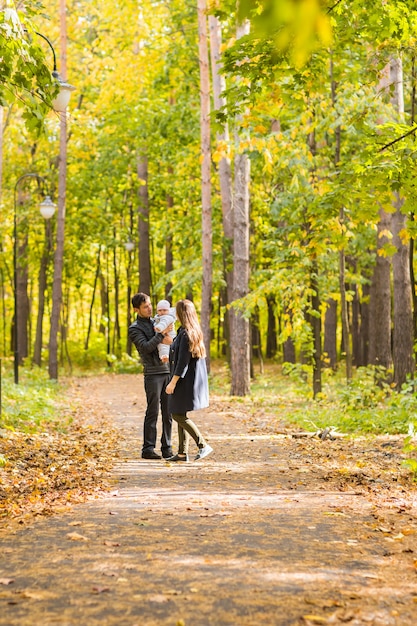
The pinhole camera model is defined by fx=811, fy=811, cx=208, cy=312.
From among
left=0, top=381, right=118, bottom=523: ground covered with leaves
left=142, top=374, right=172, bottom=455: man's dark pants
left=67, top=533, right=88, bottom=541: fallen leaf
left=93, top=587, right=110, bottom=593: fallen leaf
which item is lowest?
left=0, top=381, right=118, bottom=523: ground covered with leaves

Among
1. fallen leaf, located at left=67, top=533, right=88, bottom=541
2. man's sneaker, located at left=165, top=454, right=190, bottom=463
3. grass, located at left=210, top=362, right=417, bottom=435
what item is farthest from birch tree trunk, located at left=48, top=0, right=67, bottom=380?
fallen leaf, located at left=67, top=533, right=88, bottom=541

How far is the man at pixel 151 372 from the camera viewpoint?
10.1 metres

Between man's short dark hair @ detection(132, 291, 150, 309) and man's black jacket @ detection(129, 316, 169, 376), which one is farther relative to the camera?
man's short dark hair @ detection(132, 291, 150, 309)

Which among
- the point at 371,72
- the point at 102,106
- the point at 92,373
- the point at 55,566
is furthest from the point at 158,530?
the point at 92,373

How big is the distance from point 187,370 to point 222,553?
4.53 meters

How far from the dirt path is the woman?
79cm

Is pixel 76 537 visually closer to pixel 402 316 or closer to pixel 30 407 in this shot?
pixel 30 407

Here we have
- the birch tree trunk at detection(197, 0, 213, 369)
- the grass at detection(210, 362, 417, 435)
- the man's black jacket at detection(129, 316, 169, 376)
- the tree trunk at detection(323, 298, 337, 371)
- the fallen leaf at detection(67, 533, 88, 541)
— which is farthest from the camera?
the tree trunk at detection(323, 298, 337, 371)

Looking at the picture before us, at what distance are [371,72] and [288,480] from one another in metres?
6.59

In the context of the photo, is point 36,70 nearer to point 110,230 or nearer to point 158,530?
point 158,530

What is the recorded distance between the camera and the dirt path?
4.04 meters

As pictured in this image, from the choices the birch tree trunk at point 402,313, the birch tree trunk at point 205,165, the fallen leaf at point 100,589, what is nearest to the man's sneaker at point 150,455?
the fallen leaf at point 100,589

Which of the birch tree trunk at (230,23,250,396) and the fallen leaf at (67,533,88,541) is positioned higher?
the birch tree trunk at (230,23,250,396)

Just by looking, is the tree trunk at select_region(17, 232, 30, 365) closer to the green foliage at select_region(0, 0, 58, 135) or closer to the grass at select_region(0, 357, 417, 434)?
the grass at select_region(0, 357, 417, 434)
